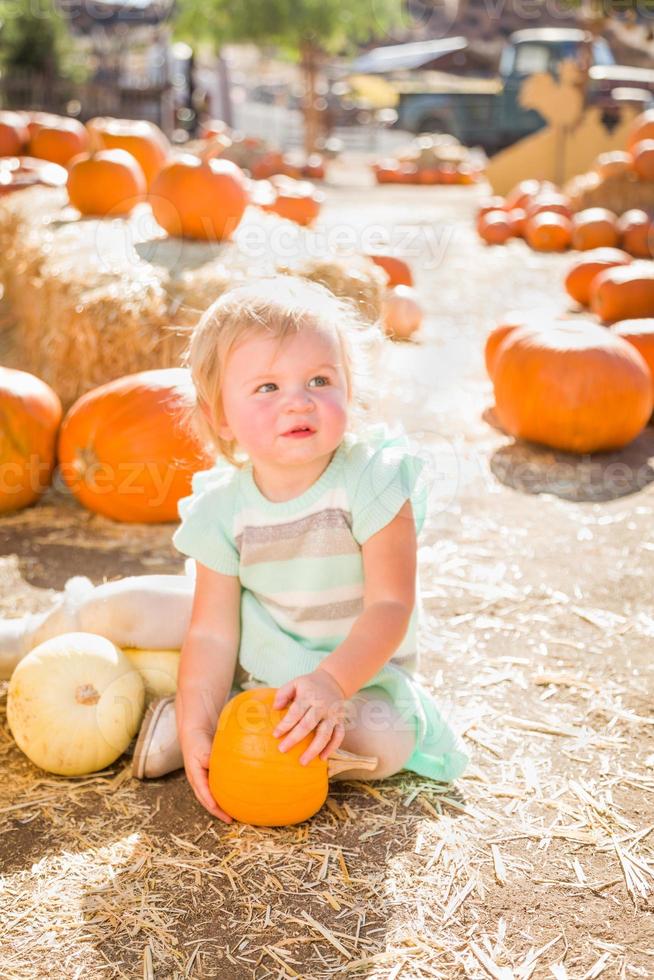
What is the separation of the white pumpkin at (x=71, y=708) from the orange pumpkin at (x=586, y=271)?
19.2 ft

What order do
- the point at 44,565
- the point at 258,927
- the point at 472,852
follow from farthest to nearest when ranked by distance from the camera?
1. the point at 44,565
2. the point at 472,852
3. the point at 258,927

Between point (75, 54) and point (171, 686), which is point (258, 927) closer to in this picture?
point (171, 686)

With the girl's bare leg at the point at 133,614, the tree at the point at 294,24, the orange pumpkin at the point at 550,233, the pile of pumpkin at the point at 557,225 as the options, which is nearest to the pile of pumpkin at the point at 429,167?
the tree at the point at 294,24

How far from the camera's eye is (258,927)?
5.90ft

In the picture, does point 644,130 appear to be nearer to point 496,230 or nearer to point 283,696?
point 496,230

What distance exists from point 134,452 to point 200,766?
5.97 ft

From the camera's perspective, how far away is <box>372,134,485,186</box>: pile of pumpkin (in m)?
17.5

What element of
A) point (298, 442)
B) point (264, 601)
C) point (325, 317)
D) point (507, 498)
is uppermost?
point (325, 317)

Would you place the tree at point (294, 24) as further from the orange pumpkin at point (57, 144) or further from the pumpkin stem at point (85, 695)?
the pumpkin stem at point (85, 695)

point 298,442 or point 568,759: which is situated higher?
point 298,442

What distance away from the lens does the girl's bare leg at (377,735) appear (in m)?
2.16

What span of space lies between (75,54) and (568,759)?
1948 cm

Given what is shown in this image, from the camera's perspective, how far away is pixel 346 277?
15.6ft

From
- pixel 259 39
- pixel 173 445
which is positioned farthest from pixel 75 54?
pixel 173 445
